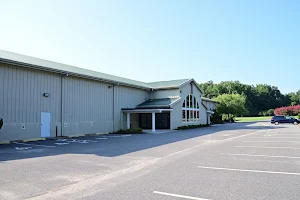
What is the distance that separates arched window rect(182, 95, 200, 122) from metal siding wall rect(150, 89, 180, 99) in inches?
66.4

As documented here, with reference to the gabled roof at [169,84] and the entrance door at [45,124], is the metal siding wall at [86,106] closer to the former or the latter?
the entrance door at [45,124]

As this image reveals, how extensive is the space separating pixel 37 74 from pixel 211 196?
15.8 m

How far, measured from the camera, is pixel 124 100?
86.4 feet

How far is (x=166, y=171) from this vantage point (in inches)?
284

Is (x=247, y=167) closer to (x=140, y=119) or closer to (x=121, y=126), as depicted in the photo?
(x=121, y=126)

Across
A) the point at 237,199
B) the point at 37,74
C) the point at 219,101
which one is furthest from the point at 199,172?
the point at 219,101

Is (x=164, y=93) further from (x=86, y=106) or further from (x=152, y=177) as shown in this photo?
(x=152, y=177)

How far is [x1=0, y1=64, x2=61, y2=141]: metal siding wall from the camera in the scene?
15156 millimetres

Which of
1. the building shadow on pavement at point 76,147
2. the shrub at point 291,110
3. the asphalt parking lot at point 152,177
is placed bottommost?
the building shadow on pavement at point 76,147

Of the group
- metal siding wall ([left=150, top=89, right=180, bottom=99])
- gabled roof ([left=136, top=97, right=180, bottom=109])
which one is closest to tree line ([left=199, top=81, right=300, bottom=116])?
metal siding wall ([left=150, top=89, right=180, bottom=99])

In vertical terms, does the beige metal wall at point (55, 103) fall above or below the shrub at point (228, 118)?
above

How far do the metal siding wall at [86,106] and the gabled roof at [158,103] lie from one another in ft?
15.8

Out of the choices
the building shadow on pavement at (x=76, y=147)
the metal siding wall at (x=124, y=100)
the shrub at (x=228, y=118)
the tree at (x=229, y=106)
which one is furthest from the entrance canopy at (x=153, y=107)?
the shrub at (x=228, y=118)

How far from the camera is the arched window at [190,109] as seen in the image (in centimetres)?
2983
